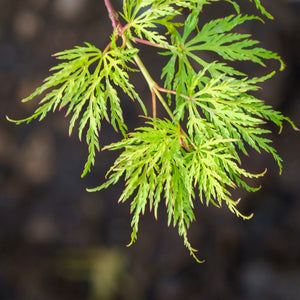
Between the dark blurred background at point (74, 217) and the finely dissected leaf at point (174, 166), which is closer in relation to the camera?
the finely dissected leaf at point (174, 166)

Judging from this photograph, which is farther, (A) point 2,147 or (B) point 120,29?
(A) point 2,147

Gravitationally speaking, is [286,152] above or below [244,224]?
above

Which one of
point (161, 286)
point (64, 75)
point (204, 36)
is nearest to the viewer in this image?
point (64, 75)

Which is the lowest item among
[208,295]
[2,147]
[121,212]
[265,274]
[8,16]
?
[208,295]

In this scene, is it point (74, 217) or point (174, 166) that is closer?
point (174, 166)

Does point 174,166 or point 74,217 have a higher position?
point 174,166

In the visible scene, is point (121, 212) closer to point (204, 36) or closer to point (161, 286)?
point (161, 286)

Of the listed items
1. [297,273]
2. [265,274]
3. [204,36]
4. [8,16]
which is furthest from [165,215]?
Result: [204,36]

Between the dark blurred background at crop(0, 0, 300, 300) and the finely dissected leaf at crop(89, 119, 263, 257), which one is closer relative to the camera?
the finely dissected leaf at crop(89, 119, 263, 257)
